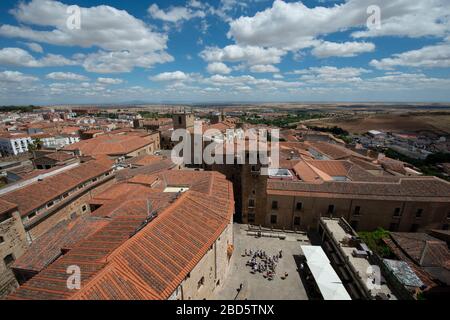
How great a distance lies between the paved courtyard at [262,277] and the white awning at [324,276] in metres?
2.05

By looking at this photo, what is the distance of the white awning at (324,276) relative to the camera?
18156 millimetres

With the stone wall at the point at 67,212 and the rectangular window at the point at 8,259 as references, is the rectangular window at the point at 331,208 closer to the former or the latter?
the stone wall at the point at 67,212

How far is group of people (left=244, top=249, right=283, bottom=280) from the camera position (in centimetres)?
2205

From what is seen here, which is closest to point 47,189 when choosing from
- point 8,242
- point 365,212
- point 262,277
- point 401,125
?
point 8,242

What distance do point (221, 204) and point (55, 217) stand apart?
19.4 metres

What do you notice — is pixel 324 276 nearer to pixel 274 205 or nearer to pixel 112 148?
pixel 274 205

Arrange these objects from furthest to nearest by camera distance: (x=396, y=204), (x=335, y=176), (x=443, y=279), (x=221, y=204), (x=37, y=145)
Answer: (x=37, y=145) < (x=335, y=176) < (x=396, y=204) < (x=221, y=204) < (x=443, y=279)

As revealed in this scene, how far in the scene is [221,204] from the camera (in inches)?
794

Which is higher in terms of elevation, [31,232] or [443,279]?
[31,232]

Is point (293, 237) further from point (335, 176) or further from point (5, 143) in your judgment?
point (5, 143)

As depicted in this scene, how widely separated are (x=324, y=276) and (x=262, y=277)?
5.73 meters

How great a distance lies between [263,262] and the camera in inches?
918

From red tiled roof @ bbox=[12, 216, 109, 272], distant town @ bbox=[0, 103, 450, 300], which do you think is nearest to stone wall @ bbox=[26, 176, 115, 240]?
distant town @ bbox=[0, 103, 450, 300]
